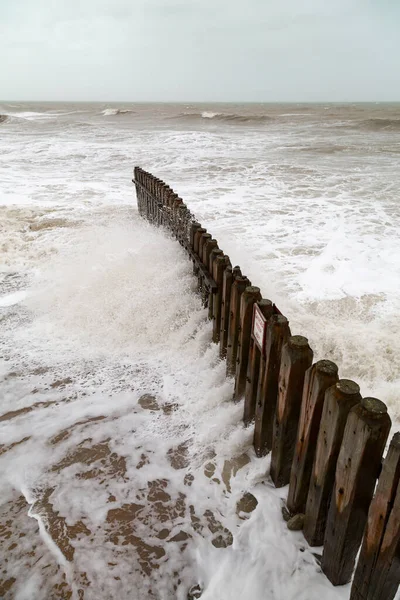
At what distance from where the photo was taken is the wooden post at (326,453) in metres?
1.75

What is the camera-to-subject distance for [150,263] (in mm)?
5852

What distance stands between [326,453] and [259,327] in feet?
2.93

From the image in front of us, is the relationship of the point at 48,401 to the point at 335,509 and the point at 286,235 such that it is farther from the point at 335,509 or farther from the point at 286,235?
the point at 286,235

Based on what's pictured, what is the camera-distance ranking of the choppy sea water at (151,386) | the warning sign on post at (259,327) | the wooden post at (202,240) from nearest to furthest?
the choppy sea water at (151,386), the warning sign on post at (259,327), the wooden post at (202,240)

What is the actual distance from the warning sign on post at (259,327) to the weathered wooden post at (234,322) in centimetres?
39

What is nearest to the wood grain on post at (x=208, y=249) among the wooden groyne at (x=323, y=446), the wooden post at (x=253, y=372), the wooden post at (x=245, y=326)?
the wooden groyne at (x=323, y=446)

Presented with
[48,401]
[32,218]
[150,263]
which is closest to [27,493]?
[48,401]

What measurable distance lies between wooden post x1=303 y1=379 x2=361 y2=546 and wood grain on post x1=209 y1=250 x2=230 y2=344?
1.94m

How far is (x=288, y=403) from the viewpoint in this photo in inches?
89.0

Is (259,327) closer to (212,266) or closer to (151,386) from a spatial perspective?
(212,266)

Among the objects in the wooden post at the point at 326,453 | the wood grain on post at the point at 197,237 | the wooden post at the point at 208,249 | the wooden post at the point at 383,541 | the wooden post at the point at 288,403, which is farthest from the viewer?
the wood grain on post at the point at 197,237

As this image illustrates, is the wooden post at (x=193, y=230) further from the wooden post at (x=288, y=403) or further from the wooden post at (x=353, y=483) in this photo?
the wooden post at (x=353, y=483)

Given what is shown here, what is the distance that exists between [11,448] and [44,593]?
1244 millimetres

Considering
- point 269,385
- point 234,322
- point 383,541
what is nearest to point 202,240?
point 234,322
